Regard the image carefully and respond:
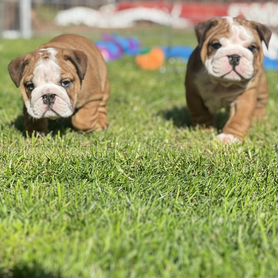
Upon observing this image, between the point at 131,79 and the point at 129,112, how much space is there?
225cm

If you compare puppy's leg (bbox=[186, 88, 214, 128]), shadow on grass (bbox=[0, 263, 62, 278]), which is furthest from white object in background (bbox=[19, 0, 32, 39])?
shadow on grass (bbox=[0, 263, 62, 278])

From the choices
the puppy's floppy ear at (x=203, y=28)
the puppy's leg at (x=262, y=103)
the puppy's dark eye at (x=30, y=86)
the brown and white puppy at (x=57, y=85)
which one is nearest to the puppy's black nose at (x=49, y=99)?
→ the brown and white puppy at (x=57, y=85)

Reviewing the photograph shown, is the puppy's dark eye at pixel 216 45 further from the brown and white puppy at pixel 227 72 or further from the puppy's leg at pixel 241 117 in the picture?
the puppy's leg at pixel 241 117

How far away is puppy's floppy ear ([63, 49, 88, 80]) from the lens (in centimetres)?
396

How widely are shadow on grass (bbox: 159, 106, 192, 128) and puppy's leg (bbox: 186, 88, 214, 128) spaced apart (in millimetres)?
159

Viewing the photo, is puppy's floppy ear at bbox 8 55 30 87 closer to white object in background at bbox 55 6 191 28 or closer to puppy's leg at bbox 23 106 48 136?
puppy's leg at bbox 23 106 48 136

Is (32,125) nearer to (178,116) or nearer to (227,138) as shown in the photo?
(227,138)

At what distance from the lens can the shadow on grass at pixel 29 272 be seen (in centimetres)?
213

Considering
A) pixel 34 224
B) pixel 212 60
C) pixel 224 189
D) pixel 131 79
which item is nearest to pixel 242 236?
pixel 224 189

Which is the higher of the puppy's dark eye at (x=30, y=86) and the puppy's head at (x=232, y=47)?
the puppy's head at (x=232, y=47)

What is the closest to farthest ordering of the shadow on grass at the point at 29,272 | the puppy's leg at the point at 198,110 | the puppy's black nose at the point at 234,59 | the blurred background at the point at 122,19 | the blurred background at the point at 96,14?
the shadow on grass at the point at 29,272, the puppy's black nose at the point at 234,59, the puppy's leg at the point at 198,110, the blurred background at the point at 122,19, the blurred background at the point at 96,14

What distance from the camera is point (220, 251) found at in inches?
91.0

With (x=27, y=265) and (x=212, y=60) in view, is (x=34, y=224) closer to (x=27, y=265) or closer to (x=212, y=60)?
(x=27, y=265)

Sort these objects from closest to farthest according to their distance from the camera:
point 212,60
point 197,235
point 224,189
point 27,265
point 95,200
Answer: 1. point 27,265
2. point 197,235
3. point 95,200
4. point 224,189
5. point 212,60
